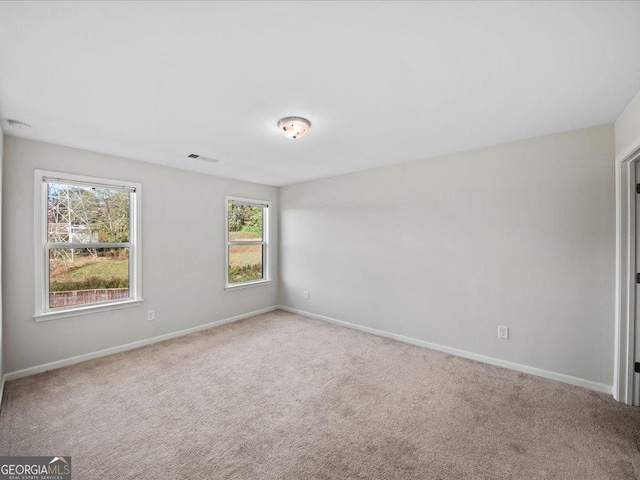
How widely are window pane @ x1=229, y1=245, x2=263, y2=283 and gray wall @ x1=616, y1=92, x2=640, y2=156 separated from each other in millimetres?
4596

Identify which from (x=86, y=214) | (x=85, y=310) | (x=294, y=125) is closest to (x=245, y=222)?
(x=86, y=214)

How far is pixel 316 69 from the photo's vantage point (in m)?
1.70

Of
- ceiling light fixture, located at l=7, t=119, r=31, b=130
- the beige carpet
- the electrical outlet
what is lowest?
the beige carpet

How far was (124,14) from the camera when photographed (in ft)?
4.20

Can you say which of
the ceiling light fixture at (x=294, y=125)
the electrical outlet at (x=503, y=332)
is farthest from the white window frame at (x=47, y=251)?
the electrical outlet at (x=503, y=332)

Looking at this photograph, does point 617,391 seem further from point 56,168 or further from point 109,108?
point 56,168

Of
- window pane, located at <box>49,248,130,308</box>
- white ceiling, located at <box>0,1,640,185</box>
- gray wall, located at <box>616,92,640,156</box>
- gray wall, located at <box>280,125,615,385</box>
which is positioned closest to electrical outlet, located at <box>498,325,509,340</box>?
gray wall, located at <box>280,125,615,385</box>

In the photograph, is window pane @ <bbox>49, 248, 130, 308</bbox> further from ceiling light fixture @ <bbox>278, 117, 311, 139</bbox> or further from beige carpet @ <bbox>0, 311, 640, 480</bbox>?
ceiling light fixture @ <bbox>278, 117, 311, 139</bbox>

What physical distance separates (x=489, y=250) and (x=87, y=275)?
448 centimetres

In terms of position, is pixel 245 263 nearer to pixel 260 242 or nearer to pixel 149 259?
pixel 260 242

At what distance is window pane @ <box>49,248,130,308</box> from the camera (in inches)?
120

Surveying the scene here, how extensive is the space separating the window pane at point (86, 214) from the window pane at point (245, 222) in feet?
4.87

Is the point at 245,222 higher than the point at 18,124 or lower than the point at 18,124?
lower

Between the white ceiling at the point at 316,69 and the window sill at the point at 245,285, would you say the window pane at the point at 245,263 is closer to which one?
the window sill at the point at 245,285
